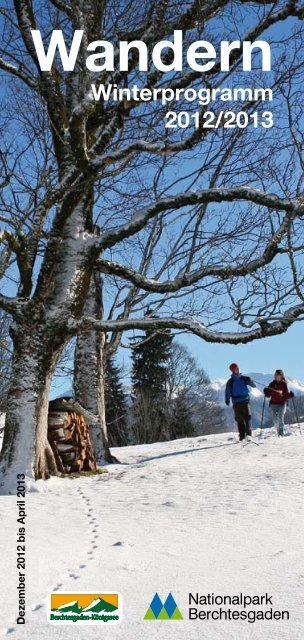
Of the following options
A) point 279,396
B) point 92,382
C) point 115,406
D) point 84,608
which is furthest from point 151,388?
point 84,608

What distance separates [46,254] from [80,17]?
11.9 feet

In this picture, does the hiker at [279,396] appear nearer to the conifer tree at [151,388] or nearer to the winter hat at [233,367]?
the winter hat at [233,367]

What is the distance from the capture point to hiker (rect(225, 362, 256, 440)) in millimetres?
14156

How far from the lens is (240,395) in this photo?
14.2m

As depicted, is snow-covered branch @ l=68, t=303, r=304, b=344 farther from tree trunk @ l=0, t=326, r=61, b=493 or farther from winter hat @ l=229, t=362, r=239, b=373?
winter hat @ l=229, t=362, r=239, b=373

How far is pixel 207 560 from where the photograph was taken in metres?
4.41

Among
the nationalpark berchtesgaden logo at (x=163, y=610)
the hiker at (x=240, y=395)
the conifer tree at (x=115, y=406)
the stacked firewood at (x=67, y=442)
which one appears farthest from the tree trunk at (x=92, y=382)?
the conifer tree at (x=115, y=406)

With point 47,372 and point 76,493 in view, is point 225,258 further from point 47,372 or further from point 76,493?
point 76,493

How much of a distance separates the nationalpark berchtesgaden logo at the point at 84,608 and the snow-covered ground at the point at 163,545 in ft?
0.21

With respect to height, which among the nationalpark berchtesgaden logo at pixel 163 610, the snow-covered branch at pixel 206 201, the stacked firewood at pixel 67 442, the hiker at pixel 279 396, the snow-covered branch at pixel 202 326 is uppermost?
the snow-covered branch at pixel 206 201

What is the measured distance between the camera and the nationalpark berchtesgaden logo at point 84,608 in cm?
317

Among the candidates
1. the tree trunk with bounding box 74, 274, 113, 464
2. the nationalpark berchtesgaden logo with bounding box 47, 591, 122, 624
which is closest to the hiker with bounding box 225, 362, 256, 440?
the tree trunk with bounding box 74, 274, 113, 464

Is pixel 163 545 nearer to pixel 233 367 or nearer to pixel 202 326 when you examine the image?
pixel 202 326

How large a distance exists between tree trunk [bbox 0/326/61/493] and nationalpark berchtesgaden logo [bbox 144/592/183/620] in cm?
531
